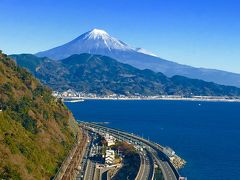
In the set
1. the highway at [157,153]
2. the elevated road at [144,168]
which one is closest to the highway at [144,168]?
the elevated road at [144,168]

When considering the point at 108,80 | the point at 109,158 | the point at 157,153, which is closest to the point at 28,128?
the point at 109,158

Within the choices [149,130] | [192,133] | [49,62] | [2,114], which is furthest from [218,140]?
[49,62]

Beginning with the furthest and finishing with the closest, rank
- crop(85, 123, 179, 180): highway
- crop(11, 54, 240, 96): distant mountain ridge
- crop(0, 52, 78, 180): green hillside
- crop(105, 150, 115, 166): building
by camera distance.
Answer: crop(11, 54, 240, 96): distant mountain ridge
crop(105, 150, 115, 166): building
crop(85, 123, 179, 180): highway
crop(0, 52, 78, 180): green hillside

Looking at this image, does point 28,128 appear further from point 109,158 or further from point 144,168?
point 144,168

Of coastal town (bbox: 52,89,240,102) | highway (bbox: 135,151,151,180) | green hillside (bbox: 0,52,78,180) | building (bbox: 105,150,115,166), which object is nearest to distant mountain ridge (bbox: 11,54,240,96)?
coastal town (bbox: 52,89,240,102)

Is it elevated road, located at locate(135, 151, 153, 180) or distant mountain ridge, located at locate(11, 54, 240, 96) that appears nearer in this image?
elevated road, located at locate(135, 151, 153, 180)

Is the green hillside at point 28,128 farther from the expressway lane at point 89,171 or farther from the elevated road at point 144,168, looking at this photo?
the elevated road at point 144,168

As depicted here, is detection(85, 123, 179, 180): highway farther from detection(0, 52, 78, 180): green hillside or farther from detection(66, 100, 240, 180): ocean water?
detection(0, 52, 78, 180): green hillside

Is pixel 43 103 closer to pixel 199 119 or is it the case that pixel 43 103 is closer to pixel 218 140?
pixel 218 140
